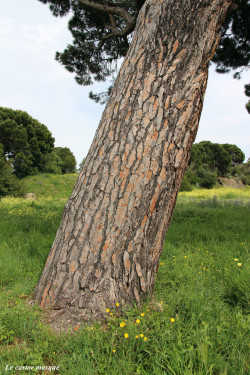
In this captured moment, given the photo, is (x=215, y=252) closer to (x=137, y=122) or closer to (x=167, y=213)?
(x=167, y=213)

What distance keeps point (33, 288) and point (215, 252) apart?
2.14 meters

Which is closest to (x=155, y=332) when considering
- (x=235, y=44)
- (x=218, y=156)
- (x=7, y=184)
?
(x=235, y=44)

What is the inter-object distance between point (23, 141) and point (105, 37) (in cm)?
1630

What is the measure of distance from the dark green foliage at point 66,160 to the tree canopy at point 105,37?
66.6ft

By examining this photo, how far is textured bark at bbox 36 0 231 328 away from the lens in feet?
5.59

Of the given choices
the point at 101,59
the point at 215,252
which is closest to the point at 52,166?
the point at 101,59

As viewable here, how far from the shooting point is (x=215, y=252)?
2996 millimetres

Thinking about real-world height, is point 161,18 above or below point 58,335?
above

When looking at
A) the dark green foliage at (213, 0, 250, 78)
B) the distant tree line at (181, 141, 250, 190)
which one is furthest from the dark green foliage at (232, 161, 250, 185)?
the dark green foliage at (213, 0, 250, 78)

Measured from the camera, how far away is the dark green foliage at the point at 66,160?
Result: 88.7 feet

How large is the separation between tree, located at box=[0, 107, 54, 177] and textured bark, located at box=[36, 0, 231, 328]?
64.6 feet

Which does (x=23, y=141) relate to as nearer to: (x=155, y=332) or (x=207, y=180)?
(x=207, y=180)

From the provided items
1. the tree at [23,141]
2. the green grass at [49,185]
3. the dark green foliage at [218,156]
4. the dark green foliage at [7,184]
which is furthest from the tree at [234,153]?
the dark green foliage at [7,184]

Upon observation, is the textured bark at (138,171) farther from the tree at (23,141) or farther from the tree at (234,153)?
the tree at (234,153)
